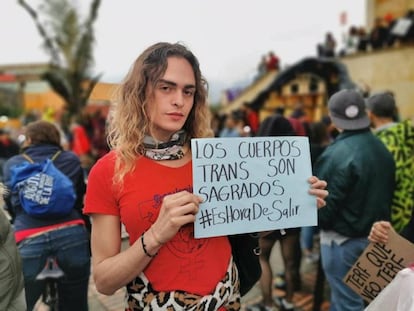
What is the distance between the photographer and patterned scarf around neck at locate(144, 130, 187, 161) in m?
1.45

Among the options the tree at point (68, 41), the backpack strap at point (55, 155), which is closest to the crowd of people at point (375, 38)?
the tree at point (68, 41)

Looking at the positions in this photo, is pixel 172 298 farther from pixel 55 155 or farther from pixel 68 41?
pixel 68 41

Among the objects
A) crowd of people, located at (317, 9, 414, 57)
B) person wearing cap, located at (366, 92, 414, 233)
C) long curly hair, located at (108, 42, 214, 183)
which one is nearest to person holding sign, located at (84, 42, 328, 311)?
long curly hair, located at (108, 42, 214, 183)

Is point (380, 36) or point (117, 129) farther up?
point (380, 36)

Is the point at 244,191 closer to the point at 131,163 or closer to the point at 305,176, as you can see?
the point at 305,176

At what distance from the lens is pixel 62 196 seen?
2.69m

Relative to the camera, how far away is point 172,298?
53.6 inches

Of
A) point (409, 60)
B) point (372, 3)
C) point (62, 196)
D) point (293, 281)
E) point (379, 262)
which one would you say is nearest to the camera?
point (379, 262)

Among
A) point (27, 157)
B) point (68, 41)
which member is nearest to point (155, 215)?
point (27, 157)

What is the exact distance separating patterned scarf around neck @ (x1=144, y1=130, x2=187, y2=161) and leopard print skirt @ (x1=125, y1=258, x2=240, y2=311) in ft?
1.46

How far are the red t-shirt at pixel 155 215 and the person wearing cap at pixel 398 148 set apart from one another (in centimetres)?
230

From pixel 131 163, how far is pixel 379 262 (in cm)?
156

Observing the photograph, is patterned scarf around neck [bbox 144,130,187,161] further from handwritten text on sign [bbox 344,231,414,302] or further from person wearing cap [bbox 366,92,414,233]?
person wearing cap [bbox 366,92,414,233]

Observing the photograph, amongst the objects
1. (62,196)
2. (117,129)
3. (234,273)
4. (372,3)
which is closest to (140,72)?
(117,129)
